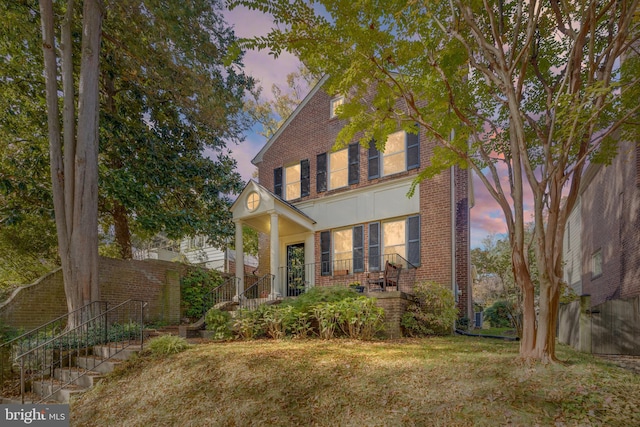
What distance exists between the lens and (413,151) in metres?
11.5

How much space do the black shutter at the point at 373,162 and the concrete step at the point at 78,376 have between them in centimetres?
902

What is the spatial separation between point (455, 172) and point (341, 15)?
6375mm

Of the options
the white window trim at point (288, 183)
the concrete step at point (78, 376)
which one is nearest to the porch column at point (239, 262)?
the white window trim at point (288, 183)

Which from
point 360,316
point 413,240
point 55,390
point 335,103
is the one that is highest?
point 335,103

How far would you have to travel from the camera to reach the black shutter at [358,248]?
12.0 meters

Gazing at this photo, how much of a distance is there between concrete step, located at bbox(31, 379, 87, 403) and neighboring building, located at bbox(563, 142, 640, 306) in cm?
1097

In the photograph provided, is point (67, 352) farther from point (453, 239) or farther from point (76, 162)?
point (453, 239)

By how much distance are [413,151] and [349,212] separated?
287 cm

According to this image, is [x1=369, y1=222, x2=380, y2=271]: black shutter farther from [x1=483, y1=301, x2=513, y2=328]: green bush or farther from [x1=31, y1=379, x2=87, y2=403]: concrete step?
[x1=483, y1=301, x2=513, y2=328]: green bush

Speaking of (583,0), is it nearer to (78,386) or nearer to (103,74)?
(78,386)

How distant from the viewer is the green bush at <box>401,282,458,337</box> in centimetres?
941

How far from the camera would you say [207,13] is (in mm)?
11078

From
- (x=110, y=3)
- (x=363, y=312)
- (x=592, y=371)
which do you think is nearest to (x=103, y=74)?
(x=110, y=3)

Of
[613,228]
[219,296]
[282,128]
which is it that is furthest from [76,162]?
[613,228]
